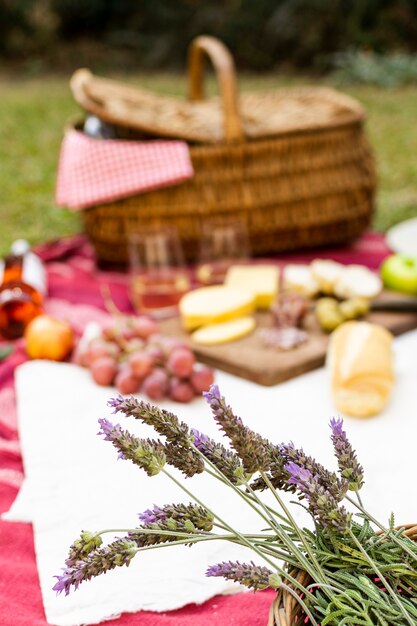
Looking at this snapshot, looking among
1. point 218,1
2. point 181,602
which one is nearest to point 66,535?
point 181,602

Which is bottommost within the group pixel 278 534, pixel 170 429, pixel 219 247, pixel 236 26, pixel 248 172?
pixel 236 26

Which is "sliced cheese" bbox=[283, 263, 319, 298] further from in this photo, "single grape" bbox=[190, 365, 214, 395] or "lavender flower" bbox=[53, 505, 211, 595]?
"lavender flower" bbox=[53, 505, 211, 595]

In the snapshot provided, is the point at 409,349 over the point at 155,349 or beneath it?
beneath

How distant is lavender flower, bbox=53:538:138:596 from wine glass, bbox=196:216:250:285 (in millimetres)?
1438

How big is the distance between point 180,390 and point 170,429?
0.77 metres

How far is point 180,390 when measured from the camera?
146 cm

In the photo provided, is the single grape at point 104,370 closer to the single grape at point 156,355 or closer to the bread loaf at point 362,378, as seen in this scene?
the single grape at point 156,355

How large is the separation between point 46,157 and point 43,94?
9.44 ft

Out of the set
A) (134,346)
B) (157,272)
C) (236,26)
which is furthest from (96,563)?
(236,26)

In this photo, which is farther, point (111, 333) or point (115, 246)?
point (115, 246)

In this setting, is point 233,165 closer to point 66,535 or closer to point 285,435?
point 285,435

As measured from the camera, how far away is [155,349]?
1.50m

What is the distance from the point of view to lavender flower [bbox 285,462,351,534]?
0.68 metres

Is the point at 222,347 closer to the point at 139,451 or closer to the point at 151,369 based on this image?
the point at 151,369
